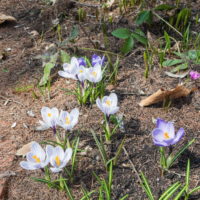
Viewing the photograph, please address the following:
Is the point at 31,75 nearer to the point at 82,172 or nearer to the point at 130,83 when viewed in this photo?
Result: the point at 130,83

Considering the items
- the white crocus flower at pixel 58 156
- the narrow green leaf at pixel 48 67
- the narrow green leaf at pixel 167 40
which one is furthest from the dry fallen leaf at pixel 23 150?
the narrow green leaf at pixel 167 40

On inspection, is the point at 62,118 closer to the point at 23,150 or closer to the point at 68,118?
the point at 68,118

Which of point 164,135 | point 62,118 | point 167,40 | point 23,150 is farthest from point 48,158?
point 167,40

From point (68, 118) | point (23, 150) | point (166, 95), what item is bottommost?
point (23, 150)

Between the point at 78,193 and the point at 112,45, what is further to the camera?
the point at 112,45

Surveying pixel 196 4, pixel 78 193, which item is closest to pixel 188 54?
pixel 196 4

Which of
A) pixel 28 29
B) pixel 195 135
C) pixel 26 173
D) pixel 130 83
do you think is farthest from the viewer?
pixel 28 29

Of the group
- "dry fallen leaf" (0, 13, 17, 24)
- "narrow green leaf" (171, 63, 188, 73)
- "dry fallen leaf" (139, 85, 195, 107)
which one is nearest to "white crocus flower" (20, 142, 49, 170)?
"dry fallen leaf" (139, 85, 195, 107)
